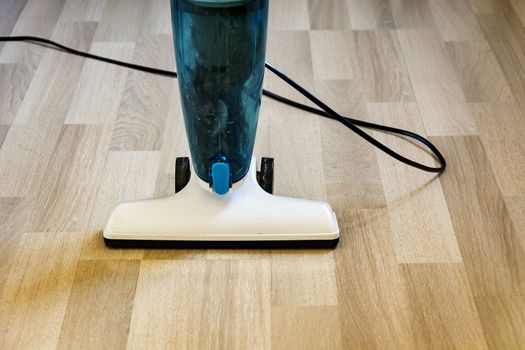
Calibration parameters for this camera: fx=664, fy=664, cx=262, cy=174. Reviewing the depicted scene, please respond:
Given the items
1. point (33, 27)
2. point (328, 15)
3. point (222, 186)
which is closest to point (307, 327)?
point (222, 186)

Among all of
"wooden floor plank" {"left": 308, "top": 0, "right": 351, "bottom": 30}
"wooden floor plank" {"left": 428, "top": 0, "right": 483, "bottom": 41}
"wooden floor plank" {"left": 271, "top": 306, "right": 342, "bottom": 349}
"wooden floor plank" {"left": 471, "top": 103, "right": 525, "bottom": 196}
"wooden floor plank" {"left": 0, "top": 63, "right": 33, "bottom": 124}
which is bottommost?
"wooden floor plank" {"left": 428, "top": 0, "right": 483, "bottom": 41}

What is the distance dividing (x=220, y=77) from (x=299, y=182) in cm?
36

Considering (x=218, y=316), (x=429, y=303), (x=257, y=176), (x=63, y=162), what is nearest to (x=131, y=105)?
(x=63, y=162)

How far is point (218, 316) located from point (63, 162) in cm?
45

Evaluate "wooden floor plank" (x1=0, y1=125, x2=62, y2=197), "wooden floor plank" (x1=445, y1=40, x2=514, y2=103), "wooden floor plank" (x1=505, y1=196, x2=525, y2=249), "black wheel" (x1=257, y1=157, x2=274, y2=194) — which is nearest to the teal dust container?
"black wheel" (x1=257, y1=157, x2=274, y2=194)

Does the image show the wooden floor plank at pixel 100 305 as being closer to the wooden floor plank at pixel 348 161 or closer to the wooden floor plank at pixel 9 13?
the wooden floor plank at pixel 348 161

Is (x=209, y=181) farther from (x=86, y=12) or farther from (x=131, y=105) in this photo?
(x=86, y=12)

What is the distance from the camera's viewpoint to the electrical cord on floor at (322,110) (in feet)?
3.80

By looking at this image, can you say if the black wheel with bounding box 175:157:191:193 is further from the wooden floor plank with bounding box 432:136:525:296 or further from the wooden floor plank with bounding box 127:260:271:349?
the wooden floor plank with bounding box 432:136:525:296

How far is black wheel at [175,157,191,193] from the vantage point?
3.52 feet

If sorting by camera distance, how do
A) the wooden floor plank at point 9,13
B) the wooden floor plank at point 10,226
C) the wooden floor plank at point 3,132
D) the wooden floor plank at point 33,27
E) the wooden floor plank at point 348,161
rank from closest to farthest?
the wooden floor plank at point 10,226
the wooden floor plank at point 348,161
the wooden floor plank at point 3,132
the wooden floor plank at point 33,27
the wooden floor plank at point 9,13

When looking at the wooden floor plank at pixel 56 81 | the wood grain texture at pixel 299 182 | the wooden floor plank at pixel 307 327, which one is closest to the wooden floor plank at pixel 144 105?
the wood grain texture at pixel 299 182

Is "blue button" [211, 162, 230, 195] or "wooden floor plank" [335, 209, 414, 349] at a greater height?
"blue button" [211, 162, 230, 195]

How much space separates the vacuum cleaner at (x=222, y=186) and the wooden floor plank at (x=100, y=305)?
45mm
